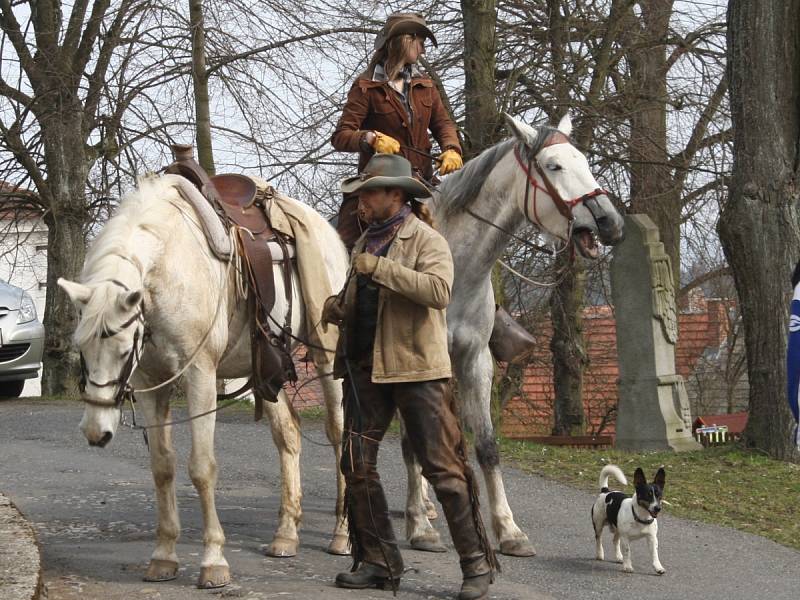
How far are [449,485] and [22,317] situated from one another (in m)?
11.5

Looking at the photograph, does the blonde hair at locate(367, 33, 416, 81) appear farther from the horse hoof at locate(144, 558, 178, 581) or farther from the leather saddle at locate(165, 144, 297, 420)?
the horse hoof at locate(144, 558, 178, 581)

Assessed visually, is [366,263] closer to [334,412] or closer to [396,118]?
[334,412]

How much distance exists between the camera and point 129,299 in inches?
226

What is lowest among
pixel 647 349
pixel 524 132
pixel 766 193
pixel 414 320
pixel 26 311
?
pixel 414 320

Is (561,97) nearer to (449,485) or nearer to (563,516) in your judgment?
(563,516)

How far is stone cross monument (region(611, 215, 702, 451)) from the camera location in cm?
1327

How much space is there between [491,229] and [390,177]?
1.58 m

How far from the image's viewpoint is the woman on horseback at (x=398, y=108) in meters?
7.90

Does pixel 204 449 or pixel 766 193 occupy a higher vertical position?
pixel 766 193

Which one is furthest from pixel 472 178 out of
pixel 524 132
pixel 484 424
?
pixel 484 424

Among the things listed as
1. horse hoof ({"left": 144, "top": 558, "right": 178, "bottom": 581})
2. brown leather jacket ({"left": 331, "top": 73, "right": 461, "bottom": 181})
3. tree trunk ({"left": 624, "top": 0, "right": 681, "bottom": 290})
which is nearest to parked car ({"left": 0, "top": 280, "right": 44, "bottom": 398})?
tree trunk ({"left": 624, "top": 0, "right": 681, "bottom": 290})

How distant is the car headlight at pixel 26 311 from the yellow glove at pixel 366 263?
11.2m

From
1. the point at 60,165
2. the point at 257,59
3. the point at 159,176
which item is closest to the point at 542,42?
the point at 257,59

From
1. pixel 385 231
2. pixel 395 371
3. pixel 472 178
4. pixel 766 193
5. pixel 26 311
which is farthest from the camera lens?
pixel 26 311
